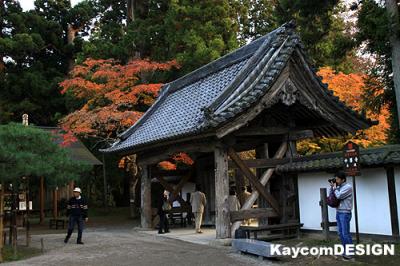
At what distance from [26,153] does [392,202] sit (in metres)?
→ 8.29

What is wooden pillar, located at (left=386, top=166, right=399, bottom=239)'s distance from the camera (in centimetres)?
999

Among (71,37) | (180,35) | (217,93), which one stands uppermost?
(71,37)

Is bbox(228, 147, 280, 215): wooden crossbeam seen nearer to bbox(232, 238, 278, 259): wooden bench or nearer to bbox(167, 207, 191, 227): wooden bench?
bbox(232, 238, 278, 259): wooden bench

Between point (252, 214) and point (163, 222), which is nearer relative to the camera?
point (252, 214)

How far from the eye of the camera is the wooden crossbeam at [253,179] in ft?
41.1

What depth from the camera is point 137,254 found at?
36.8ft

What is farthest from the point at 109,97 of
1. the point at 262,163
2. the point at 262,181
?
the point at 262,181

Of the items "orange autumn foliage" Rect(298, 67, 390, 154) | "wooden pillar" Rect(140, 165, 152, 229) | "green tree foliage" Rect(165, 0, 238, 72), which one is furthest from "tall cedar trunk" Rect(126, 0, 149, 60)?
"wooden pillar" Rect(140, 165, 152, 229)

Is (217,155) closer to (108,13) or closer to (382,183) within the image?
(382,183)

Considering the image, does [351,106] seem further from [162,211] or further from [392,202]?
[392,202]

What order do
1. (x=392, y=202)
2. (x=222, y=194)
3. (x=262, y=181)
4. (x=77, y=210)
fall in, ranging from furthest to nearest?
(x=77, y=210)
(x=262, y=181)
(x=222, y=194)
(x=392, y=202)

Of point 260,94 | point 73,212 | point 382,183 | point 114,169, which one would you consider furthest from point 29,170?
point 114,169

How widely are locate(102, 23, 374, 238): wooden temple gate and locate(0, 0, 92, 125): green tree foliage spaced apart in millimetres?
17414

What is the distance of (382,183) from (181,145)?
21.4 ft
